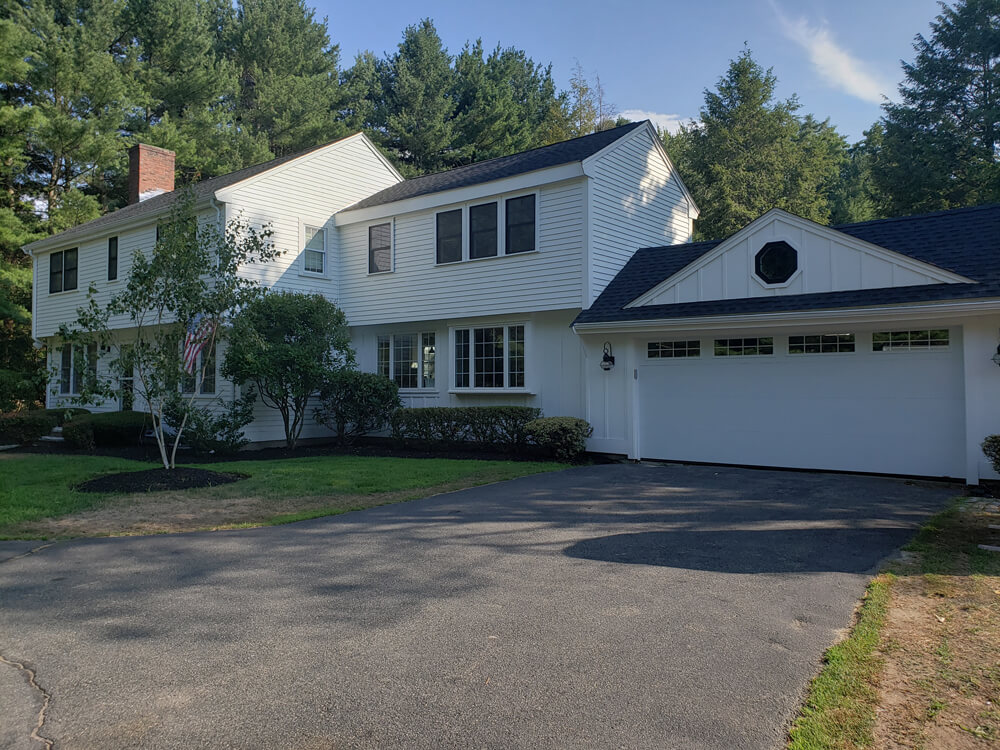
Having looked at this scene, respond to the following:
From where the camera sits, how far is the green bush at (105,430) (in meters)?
16.3

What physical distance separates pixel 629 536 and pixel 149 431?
14998mm

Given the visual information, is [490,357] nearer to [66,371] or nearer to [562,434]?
[562,434]

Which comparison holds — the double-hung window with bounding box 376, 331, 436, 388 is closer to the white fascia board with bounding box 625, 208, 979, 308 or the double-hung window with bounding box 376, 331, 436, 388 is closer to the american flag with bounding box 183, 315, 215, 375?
the white fascia board with bounding box 625, 208, 979, 308

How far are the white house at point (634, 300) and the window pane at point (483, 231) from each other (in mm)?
→ 31

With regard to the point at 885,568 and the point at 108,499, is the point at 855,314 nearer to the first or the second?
the point at 885,568

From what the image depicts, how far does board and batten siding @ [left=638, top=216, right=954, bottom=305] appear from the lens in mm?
10477

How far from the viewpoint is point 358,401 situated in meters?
15.7

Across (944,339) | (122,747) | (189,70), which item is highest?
(189,70)

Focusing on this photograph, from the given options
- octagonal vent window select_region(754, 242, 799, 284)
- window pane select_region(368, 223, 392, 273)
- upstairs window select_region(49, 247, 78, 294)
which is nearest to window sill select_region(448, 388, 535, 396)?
window pane select_region(368, 223, 392, 273)

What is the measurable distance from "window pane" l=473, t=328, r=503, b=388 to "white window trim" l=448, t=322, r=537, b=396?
0.09 meters

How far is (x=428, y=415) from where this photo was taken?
15.2 meters

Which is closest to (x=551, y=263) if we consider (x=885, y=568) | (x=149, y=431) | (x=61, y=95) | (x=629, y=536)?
(x=629, y=536)

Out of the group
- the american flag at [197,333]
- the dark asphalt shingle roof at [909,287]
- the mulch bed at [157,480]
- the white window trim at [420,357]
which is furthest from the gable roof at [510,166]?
the mulch bed at [157,480]

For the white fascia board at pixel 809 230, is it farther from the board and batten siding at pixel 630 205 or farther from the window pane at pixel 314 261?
the window pane at pixel 314 261
